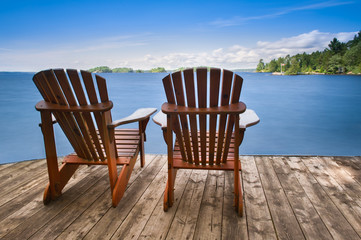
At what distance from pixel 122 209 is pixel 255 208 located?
40.1 inches

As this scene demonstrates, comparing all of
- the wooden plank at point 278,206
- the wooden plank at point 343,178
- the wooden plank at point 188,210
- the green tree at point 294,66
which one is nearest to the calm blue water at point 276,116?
the green tree at point 294,66

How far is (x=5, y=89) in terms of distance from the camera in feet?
16.1

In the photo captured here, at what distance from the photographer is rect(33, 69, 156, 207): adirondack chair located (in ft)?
5.31

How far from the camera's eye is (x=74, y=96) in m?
1.69

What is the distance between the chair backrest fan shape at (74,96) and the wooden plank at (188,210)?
83 centimetres

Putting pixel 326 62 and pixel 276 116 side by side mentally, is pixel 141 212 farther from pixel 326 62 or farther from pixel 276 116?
pixel 326 62

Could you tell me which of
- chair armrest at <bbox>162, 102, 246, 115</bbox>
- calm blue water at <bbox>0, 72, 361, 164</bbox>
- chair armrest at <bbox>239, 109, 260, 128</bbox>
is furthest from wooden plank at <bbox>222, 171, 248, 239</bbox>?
calm blue water at <bbox>0, 72, 361, 164</bbox>

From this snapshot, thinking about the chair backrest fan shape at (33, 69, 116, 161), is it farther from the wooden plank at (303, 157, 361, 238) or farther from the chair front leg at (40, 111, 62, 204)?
the wooden plank at (303, 157, 361, 238)

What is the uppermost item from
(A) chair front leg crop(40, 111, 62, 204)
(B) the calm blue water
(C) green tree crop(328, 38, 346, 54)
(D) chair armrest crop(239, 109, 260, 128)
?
(C) green tree crop(328, 38, 346, 54)

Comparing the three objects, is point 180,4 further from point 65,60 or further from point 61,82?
point 61,82

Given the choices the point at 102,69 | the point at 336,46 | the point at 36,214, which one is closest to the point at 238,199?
the point at 36,214

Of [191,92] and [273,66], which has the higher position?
[191,92]

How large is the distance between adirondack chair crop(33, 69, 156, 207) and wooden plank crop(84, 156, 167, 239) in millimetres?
76

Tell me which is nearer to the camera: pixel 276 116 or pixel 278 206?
pixel 278 206
